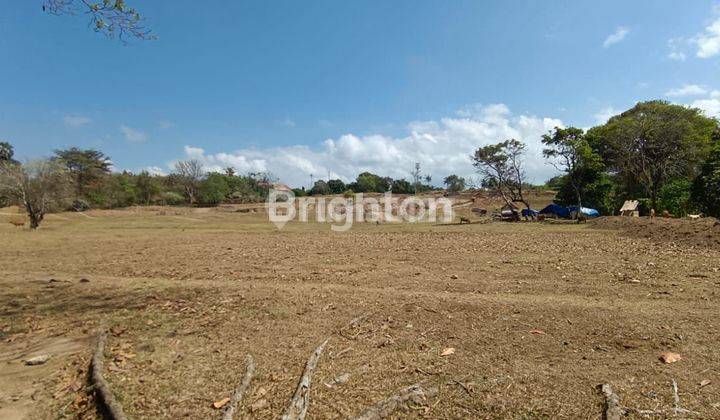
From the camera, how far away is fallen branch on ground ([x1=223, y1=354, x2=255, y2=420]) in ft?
9.30

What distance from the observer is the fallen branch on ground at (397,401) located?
9.13ft

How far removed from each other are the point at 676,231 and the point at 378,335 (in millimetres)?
13742

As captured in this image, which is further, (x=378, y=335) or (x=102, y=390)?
(x=378, y=335)

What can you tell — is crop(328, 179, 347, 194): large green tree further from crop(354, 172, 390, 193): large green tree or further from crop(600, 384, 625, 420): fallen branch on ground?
crop(600, 384, 625, 420): fallen branch on ground

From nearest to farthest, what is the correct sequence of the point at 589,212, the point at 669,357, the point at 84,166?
the point at 669,357 → the point at 589,212 → the point at 84,166

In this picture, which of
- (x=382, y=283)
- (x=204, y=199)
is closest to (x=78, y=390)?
(x=382, y=283)

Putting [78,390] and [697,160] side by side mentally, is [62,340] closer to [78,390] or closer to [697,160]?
[78,390]

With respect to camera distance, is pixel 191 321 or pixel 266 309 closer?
pixel 191 321

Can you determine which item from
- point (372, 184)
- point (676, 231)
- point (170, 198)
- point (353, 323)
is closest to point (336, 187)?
point (372, 184)

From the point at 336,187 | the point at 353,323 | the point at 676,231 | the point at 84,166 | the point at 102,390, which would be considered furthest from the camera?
the point at 336,187

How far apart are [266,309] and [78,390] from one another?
2506 millimetres

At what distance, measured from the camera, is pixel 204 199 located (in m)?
56.2

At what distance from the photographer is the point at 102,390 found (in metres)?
3.09

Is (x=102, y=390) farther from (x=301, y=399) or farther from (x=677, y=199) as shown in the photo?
(x=677, y=199)
